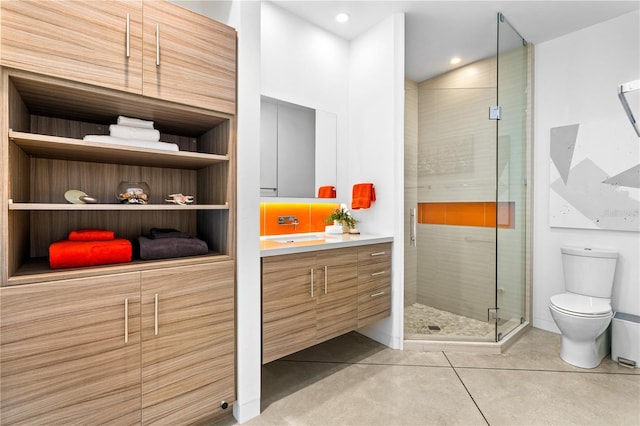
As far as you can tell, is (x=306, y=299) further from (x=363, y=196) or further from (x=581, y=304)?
(x=581, y=304)

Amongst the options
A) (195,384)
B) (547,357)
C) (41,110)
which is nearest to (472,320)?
(547,357)

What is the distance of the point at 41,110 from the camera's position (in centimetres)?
154

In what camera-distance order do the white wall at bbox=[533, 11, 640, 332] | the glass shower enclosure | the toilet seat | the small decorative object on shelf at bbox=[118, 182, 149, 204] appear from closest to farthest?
the small decorative object on shelf at bbox=[118, 182, 149, 204]
the toilet seat
the white wall at bbox=[533, 11, 640, 332]
the glass shower enclosure

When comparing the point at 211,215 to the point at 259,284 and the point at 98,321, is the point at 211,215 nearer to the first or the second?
the point at 259,284

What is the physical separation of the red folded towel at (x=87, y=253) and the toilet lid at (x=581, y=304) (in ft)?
9.78

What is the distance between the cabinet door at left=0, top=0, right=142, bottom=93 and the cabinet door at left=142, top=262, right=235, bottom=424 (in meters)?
0.91

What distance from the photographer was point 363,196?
110 inches

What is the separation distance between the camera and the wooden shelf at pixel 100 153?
128cm

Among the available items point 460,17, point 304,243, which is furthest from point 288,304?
point 460,17

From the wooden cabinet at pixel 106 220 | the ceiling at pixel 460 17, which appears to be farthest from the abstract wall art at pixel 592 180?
the wooden cabinet at pixel 106 220

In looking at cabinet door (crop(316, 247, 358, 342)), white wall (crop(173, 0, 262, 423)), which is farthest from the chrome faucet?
white wall (crop(173, 0, 262, 423))

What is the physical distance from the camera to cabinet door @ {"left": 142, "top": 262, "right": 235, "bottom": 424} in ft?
4.87

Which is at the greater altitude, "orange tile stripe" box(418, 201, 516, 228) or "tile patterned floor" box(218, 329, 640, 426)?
"orange tile stripe" box(418, 201, 516, 228)

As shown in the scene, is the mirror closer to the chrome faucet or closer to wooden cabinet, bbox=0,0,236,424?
the chrome faucet
